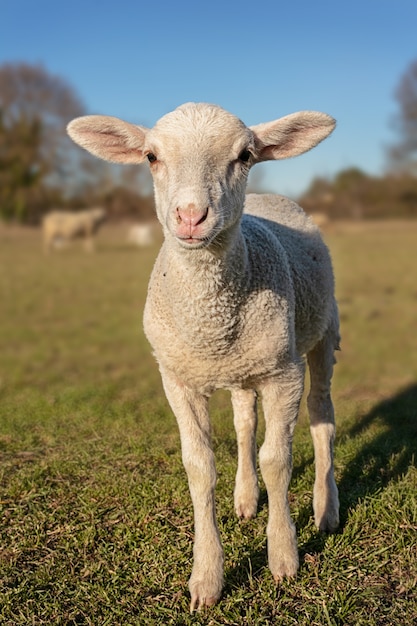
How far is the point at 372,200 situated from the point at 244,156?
44.7 meters

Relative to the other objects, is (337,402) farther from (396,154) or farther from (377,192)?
(377,192)

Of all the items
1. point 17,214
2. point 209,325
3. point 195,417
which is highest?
point 209,325

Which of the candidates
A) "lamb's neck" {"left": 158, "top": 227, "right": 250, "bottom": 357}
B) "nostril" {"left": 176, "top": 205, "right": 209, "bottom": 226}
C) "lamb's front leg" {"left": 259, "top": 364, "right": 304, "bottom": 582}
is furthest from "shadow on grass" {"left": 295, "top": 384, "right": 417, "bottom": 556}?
"nostril" {"left": 176, "top": 205, "right": 209, "bottom": 226}

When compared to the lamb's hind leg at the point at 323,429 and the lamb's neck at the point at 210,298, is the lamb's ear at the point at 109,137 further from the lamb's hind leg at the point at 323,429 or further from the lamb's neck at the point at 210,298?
the lamb's hind leg at the point at 323,429

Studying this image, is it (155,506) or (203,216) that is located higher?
(203,216)

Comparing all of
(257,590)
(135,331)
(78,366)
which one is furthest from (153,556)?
(135,331)

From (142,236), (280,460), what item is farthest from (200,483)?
(142,236)

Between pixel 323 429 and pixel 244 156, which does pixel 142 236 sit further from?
pixel 244 156

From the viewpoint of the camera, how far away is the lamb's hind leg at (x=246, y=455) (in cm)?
369

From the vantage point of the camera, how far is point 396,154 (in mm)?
39812

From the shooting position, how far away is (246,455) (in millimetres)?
3867

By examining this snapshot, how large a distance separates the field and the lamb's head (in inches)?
63.7

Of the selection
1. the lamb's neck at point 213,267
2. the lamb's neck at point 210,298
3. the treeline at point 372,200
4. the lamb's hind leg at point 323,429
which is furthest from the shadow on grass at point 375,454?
the treeline at point 372,200

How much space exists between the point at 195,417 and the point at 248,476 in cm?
84
